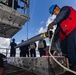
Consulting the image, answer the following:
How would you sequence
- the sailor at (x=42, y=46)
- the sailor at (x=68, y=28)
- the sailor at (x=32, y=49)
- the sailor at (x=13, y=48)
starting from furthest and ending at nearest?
the sailor at (x=13, y=48) → the sailor at (x=32, y=49) → the sailor at (x=42, y=46) → the sailor at (x=68, y=28)

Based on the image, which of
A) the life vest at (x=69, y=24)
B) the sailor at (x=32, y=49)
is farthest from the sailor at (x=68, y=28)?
the sailor at (x=32, y=49)

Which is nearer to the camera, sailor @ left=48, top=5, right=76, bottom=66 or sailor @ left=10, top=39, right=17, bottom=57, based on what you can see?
sailor @ left=48, top=5, right=76, bottom=66

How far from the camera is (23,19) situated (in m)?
4.68

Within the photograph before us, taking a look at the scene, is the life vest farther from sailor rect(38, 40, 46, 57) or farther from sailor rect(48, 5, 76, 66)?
sailor rect(38, 40, 46, 57)

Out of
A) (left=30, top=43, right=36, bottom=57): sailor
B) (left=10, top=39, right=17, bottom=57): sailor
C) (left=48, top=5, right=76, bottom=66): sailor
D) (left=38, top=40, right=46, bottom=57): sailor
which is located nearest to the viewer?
(left=48, top=5, right=76, bottom=66): sailor

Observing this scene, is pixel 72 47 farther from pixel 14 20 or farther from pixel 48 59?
pixel 14 20

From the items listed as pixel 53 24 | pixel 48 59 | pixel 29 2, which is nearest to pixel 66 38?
pixel 53 24

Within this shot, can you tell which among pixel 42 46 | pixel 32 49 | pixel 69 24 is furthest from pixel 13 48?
pixel 69 24

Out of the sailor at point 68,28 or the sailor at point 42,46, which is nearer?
the sailor at point 68,28

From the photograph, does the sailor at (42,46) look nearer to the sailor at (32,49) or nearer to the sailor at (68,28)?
the sailor at (32,49)

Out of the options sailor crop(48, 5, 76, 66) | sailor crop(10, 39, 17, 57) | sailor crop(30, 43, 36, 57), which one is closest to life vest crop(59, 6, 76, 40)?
sailor crop(48, 5, 76, 66)

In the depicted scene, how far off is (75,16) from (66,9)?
22 cm

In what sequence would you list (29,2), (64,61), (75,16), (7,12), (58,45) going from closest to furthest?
(75,16) < (58,45) < (64,61) < (7,12) < (29,2)

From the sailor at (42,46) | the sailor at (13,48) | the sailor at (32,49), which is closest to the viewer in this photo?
the sailor at (42,46)
